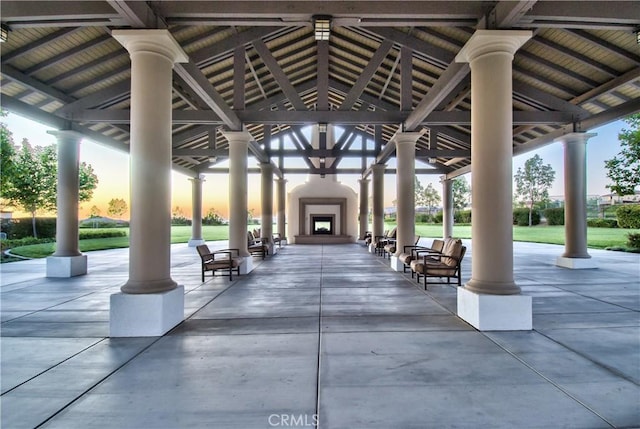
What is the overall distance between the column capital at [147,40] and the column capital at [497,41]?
417 centimetres

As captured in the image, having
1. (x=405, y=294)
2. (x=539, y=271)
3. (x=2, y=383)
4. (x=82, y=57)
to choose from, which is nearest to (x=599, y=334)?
(x=405, y=294)

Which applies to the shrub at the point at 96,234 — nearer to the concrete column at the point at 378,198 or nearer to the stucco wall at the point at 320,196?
the stucco wall at the point at 320,196

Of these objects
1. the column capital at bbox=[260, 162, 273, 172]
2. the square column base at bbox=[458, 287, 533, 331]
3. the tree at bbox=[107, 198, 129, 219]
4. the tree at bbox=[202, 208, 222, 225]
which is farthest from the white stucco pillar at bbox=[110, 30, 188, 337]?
the tree at bbox=[107, 198, 129, 219]

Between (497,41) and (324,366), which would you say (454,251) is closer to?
(497,41)

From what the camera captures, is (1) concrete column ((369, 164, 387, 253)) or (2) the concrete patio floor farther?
(1) concrete column ((369, 164, 387, 253))

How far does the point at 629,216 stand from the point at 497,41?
17.9 metres

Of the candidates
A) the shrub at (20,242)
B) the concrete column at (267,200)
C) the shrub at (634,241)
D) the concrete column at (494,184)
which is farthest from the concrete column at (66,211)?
the shrub at (634,241)

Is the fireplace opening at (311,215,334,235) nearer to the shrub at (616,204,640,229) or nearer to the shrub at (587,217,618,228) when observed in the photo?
the shrub at (616,204,640,229)

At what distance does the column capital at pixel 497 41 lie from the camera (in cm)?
440

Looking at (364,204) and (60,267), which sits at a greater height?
(364,204)

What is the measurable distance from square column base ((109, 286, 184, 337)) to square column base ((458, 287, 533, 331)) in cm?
407

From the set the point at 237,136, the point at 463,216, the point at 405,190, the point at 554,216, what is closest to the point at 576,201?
the point at 405,190

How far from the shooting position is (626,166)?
13844 mm

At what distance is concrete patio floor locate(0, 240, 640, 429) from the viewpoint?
2381mm
